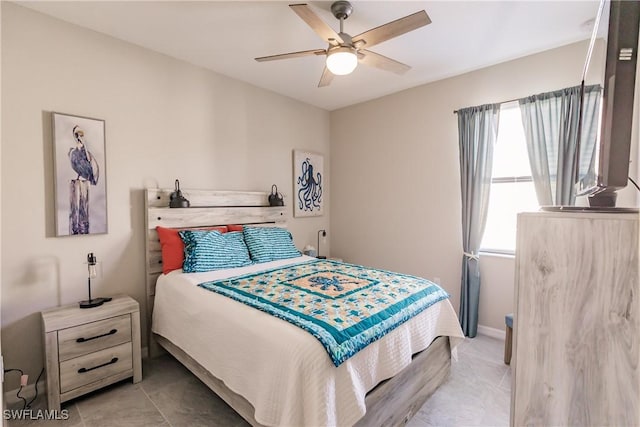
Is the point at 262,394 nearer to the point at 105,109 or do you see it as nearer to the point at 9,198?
the point at 9,198

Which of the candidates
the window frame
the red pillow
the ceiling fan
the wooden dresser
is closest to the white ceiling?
the ceiling fan

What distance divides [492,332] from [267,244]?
97.1 inches

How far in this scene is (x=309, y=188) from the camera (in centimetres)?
417

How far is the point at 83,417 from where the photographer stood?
189 cm

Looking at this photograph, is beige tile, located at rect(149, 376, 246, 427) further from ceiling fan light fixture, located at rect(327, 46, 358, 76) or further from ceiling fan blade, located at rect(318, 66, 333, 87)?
ceiling fan blade, located at rect(318, 66, 333, 87)

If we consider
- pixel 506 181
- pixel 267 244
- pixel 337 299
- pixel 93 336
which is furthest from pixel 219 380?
pixel 506 181

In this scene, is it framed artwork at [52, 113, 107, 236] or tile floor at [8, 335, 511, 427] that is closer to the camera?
tile floor at [8, 335, 511, 427]

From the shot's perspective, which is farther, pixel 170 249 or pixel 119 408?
pixel 170 249

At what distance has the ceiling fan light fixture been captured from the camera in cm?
195

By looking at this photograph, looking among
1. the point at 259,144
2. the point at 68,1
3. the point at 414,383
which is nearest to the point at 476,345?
the point at 414,383

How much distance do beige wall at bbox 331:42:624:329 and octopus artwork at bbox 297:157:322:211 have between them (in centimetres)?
30

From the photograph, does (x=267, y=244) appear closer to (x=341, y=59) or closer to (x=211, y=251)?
(x=211, y=251)

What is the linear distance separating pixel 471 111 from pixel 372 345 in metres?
2.60

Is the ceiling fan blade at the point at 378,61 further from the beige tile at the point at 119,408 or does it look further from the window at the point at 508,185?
the beige tile at the point at 119,408
